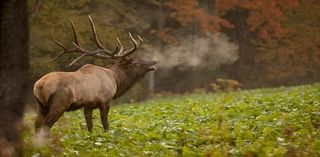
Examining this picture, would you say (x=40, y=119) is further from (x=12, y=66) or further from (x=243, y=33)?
(x=243, y=33)

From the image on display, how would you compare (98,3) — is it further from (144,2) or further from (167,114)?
(167,114)

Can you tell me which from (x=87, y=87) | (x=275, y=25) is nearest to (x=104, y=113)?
(x=87, y=87)

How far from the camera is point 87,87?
9.84 meters

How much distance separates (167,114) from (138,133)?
4.27m

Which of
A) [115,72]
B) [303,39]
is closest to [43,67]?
[115,72]

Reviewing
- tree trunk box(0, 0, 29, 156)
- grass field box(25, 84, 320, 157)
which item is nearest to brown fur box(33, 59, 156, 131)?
grass field box(25, 84, 320, 157)

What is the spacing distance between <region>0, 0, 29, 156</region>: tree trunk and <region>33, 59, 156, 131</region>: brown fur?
2.86 metres

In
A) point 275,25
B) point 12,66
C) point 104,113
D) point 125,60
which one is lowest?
point 104,113

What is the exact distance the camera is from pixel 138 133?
937 centimetres

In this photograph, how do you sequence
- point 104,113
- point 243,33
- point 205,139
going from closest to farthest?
point 205,139 < point 104,113 < point 243,33

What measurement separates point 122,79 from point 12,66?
5540 mm

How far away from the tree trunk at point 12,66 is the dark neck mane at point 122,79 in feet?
17.1

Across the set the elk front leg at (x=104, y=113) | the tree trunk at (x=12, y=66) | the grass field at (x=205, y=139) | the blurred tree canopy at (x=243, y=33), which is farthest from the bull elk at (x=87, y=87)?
the blurred tree canopy at (x=243, y=33)

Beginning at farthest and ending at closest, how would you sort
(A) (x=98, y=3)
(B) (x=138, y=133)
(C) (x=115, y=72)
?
(A) (x=98, y=3) → (C) (x=115, y=72) → (B) (x=138, y=133)
